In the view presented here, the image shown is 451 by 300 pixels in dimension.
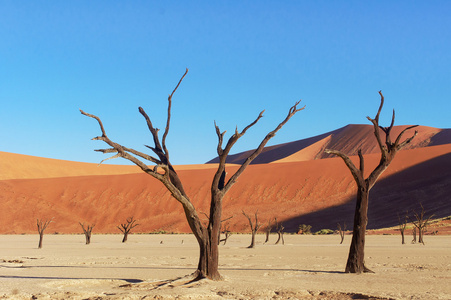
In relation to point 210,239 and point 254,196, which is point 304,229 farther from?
point 210,239

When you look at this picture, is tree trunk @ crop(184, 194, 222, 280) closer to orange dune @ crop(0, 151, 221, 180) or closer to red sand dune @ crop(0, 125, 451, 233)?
red sand dune @ crop(0, 125, 451, 233)

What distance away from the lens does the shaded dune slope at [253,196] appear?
198 feet

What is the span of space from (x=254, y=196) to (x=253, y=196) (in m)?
0.13

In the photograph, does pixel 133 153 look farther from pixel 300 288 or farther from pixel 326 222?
pixel 326 222

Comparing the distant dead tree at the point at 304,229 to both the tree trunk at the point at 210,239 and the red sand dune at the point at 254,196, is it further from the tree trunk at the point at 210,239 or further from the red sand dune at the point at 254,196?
the tree trunk at the point at 210,239

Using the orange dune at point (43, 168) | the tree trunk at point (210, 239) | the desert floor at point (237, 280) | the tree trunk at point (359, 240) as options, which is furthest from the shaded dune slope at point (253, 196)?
the tree trunk at point (210, 239)

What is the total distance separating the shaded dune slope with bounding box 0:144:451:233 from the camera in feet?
198

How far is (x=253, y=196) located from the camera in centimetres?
7088

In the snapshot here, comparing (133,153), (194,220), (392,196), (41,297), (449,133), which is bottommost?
(41,297)

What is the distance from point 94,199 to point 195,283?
66.2 meters

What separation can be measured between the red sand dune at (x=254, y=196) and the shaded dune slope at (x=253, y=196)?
0.10m

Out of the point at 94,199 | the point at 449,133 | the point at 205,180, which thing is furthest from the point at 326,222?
the point at 449,133

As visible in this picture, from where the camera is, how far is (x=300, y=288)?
40.6 feet

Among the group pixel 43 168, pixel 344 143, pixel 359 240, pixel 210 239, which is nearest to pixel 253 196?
pixel 43 168
